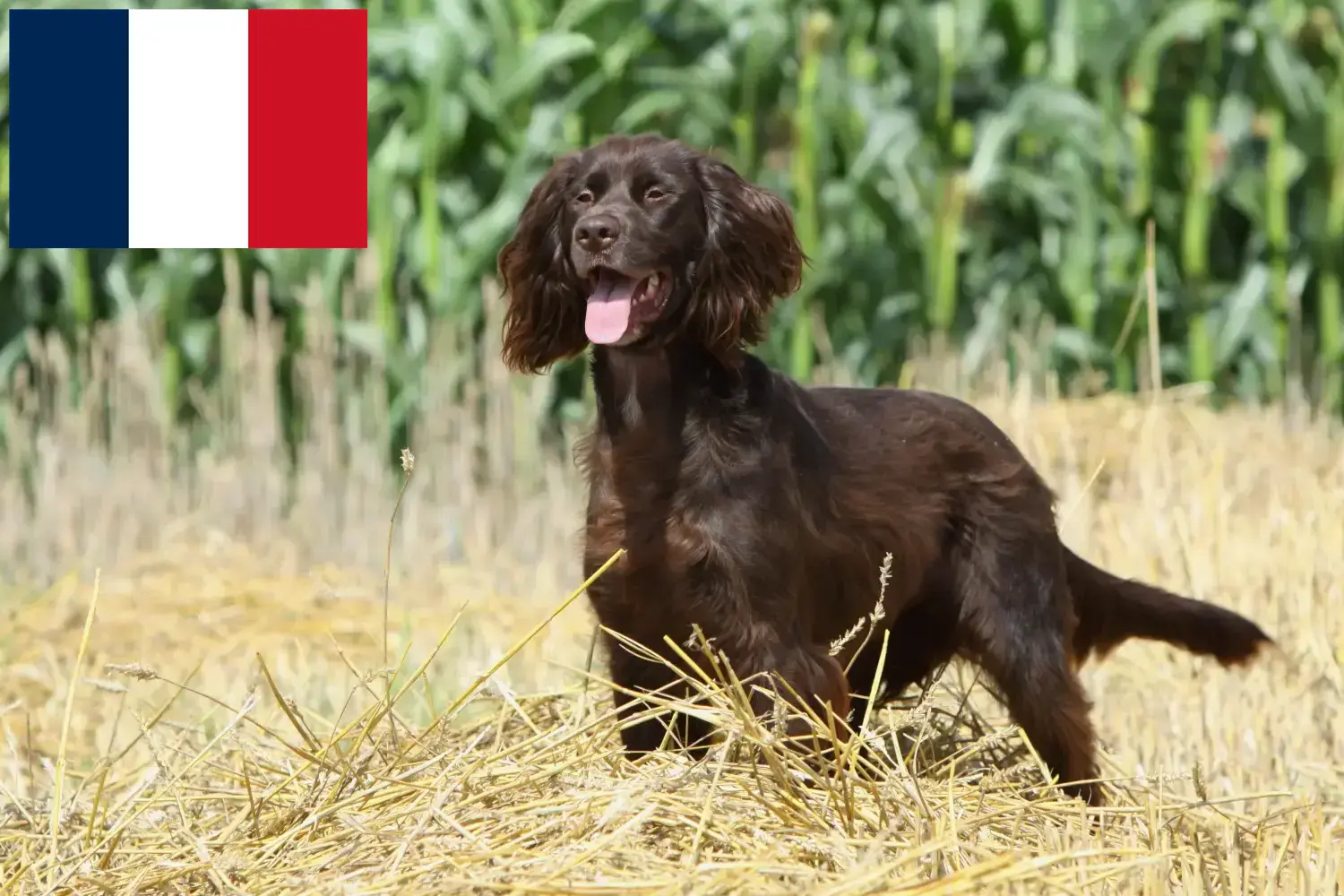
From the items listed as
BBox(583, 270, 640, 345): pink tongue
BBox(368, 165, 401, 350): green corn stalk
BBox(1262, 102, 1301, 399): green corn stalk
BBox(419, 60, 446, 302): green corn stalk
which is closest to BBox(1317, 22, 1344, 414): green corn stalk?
BBox(1262, 102, 1301, 399): green corn stalk

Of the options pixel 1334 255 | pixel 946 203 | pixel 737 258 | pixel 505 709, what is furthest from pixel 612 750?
pixel 1334 255

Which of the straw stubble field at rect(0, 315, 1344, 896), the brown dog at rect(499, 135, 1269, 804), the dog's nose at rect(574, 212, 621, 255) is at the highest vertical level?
the dog's nose at rect(574, 212, 621, 255)

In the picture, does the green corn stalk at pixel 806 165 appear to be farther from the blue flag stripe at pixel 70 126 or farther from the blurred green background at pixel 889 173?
the blue flag stripe at pixel 70 126

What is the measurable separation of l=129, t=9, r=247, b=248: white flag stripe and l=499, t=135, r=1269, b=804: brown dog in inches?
96.7

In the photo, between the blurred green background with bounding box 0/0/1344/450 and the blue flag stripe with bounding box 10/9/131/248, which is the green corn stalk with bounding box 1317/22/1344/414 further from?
the blue flag stripe with bounding box 10/9/131/248

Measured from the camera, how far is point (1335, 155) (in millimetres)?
7574

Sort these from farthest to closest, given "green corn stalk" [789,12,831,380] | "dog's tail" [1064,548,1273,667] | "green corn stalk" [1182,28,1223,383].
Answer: "green corn stalk" [1182,28,1223,383]
"green corn stalk" [789,12,831,380]
"dog's tail" [1064,548,1273,667]

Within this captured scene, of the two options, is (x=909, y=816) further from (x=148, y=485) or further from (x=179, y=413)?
(x=179, y=413)

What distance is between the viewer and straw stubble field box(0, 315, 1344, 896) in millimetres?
2643

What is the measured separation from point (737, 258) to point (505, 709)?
951 mm

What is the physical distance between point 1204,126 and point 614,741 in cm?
539

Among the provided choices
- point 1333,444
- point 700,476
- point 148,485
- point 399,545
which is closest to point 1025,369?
point 1333,444

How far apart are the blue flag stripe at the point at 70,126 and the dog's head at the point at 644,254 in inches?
110

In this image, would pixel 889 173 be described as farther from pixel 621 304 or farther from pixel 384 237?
pixel 621 304
